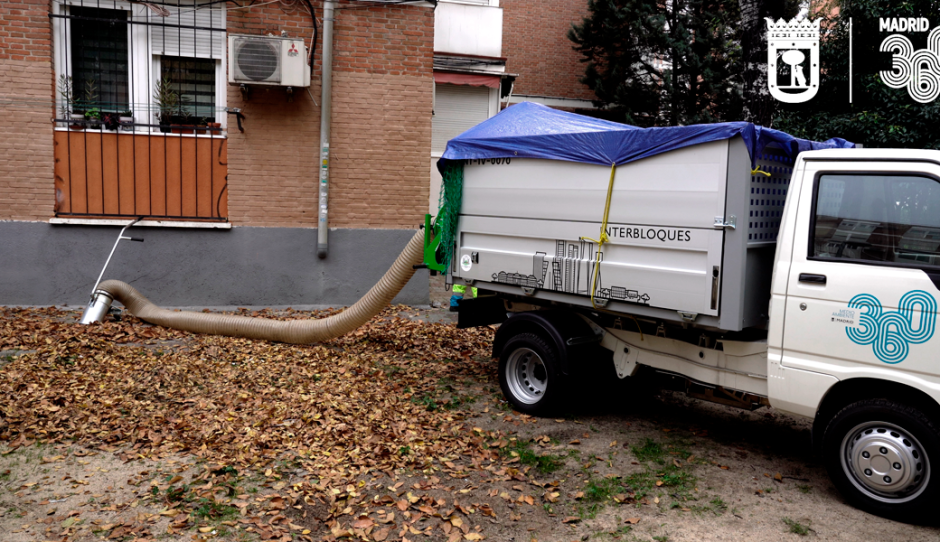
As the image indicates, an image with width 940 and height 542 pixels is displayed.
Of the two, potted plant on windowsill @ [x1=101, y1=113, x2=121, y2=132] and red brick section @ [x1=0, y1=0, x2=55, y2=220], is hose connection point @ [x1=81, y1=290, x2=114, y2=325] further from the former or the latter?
potted plant on windowsill @ [x1=101, y1=113, x2=121, y2=132]

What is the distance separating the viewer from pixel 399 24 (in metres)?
10.5

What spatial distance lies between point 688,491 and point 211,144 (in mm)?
8152

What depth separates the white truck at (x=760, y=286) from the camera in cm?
422

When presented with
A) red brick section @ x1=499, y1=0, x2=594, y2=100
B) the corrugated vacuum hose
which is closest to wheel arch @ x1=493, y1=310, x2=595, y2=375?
the corrugated vacuum hose

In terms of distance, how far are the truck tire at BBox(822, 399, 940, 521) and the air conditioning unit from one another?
7.94 meters

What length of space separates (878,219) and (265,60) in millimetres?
7865

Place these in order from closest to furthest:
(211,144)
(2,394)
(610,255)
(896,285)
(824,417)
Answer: (896,285) → (824,417) → (610,255) → (2,394) → (211,144)

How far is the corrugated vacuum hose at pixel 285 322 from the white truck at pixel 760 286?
1.78 metres

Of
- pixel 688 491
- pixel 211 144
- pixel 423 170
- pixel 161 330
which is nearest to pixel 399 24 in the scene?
pixel 423 170

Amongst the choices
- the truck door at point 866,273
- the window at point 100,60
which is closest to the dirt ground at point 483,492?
the truck door at point 866,273

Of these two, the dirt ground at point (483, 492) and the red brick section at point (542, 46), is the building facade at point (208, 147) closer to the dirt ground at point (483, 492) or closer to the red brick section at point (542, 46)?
the dirt ground at point (483, 492)

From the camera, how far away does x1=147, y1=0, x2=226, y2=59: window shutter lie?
10047mm

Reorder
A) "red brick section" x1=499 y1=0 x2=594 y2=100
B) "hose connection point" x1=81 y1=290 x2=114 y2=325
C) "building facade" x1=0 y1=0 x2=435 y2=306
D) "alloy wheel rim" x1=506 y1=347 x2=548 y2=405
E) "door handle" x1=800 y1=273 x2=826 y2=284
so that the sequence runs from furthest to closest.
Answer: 1. "red brick section" x1=499 y1=0 x2=594 y2=100
2. "building facade" x1=0 y1=0 x2=435 y2=306
3. "hose connection point" x1=81 y1=290 x2=114 y2=325
4. "alloy wheel rim" x1=506 y1=347 x2=548 y2=405
5. "door handle" x1=800 y1=273 x2=826 y2=284

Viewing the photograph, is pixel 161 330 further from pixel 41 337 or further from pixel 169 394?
pixel 169 394
